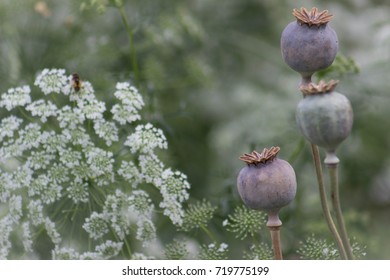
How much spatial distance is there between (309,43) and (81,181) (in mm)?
264

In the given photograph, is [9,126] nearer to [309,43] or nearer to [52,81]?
[52,81]

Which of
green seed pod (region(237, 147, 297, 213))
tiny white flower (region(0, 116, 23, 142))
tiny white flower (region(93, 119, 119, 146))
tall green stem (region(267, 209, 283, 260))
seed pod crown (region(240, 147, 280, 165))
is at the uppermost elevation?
tiny white flower (region(0, 116, 23, 142))

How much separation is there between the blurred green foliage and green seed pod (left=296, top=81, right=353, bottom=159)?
1.00 feet

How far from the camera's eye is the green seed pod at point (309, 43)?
53 cm

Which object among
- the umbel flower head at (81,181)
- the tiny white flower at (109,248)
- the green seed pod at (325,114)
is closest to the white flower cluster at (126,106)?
the umbel flower head at (81,181)

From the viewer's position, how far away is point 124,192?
0.70m

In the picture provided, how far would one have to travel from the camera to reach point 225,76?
1.38 metres

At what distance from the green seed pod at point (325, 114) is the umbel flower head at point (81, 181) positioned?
205 millimetres

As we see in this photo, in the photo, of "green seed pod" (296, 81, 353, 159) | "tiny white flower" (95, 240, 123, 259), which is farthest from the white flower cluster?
"green seed pod" (296, 81, 353, 159)

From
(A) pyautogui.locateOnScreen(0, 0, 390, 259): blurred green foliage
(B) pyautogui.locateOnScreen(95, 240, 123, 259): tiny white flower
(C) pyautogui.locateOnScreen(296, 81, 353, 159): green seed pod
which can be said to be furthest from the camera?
(A) pyautogui.locateOnScreen(0, 0, 390, 259): blurred green foliage

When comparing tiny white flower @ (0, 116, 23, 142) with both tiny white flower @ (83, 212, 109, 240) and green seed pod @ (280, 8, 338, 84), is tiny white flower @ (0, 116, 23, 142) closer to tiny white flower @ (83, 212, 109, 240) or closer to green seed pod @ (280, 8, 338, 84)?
tiny white flower @ (83, 212, 109, 240)

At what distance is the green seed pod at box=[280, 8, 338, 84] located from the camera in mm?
528

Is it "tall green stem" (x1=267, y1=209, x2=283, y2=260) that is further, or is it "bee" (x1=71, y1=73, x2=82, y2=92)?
"bee" (x1=71, y1=73, x2=82, y2=92)

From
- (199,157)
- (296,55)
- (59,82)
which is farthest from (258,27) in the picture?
(296,55)
